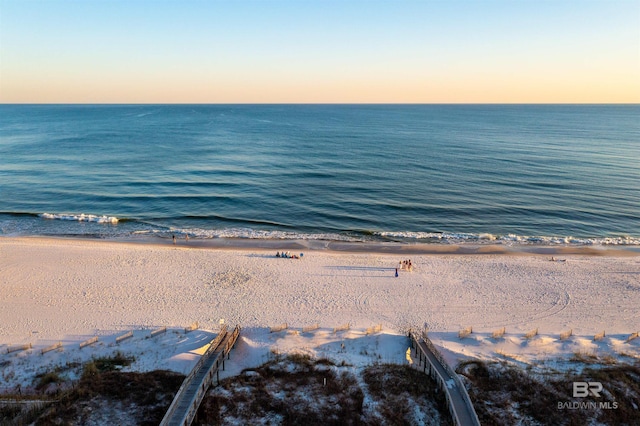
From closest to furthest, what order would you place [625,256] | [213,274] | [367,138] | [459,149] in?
[213,274], [625,256], [459,149], [367,138]

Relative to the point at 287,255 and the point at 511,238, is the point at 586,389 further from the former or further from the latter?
the point at 511,238

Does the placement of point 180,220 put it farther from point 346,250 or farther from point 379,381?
point 379,381

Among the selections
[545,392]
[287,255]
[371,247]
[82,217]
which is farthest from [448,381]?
[82,217]

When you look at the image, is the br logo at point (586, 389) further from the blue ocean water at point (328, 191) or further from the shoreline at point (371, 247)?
the blue ocean water at point (328, 191)

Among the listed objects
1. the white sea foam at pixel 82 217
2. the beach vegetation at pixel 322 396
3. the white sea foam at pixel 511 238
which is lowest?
the beach vegetation at pixel 322 396

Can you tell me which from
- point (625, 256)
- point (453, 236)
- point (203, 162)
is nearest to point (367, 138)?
point (203, 162)

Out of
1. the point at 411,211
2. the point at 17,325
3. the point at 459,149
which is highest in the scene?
the point at 459,149

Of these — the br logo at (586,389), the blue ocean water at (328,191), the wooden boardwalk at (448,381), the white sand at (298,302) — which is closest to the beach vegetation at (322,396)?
the wooden boardwalk at (448,381)
